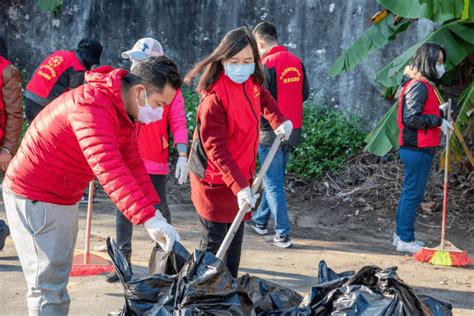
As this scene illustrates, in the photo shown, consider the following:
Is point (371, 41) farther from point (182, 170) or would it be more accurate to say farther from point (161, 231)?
point (161, 231)

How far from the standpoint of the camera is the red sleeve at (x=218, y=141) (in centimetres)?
466

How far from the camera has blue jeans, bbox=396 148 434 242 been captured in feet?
22.1

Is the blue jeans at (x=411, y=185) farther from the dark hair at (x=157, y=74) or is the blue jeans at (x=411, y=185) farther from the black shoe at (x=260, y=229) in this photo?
the dark hair at (x=157, y=74)

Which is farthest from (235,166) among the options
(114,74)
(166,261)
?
(114,74)

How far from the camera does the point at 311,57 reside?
10.1m

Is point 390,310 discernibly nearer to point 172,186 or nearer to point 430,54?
point 430,54

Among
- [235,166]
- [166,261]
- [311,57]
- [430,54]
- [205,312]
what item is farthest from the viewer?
[311,57]

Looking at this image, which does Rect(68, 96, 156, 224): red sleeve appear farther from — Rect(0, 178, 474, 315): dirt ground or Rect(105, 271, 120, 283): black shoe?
Rect(105, 271, 120, 283): black shoe

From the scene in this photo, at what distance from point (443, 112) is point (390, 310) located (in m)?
3.51

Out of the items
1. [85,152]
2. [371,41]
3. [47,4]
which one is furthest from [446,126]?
[47,4]

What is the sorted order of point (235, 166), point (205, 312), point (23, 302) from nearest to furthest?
1. point (205, 312)
2. point (235, 166)
3. point (23, 302)

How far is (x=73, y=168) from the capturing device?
389 cm

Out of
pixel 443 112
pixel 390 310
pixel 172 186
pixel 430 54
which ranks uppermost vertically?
pixel 430 54

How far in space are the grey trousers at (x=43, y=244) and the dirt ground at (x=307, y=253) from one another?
3.94 ft
